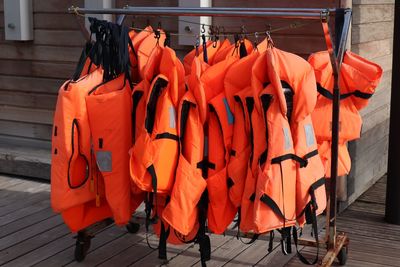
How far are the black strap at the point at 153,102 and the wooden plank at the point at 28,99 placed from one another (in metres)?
2.53

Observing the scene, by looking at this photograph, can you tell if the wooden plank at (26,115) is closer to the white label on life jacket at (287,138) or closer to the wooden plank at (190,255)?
the wooden plank at (190,255)

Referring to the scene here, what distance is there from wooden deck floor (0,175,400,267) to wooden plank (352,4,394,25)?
1363mm

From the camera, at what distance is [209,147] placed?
3.43 meters

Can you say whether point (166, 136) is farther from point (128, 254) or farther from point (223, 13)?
point (128, 254)

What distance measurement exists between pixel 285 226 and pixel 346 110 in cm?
85

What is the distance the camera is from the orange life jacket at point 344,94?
3.66 m

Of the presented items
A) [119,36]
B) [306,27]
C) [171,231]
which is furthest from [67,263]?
[306,27]

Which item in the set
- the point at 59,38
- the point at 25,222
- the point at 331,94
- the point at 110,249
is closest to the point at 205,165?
the point at 331,94

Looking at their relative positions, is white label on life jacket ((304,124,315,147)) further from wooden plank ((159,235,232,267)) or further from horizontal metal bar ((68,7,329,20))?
wooden plank ((159,235,232,267))

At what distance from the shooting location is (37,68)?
5.87 meters

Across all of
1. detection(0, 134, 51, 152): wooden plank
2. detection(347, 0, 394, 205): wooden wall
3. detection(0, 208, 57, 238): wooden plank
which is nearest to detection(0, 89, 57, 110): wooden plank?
detection(0, 134, 51, 152): wooden plank

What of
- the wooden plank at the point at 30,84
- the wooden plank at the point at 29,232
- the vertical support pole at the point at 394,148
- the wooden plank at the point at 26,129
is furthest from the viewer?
the wooden plank at the point at 26,129

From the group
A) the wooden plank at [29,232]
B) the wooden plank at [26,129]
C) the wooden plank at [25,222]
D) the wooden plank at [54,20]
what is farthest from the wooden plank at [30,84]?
the wooden plank at [29,232]

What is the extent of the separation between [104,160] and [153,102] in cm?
40
